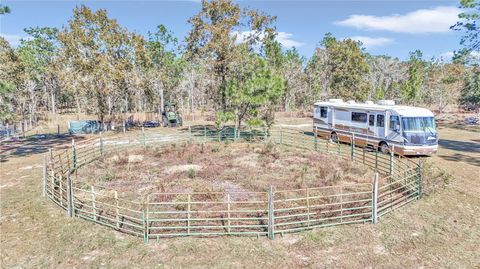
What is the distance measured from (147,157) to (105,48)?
1674 cm

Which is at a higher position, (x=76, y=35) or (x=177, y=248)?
(x=76, y=35)

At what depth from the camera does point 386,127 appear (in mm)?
20625

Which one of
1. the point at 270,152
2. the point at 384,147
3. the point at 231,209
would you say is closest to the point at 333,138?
the point at 384,147

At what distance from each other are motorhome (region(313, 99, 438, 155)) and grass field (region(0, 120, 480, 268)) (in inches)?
254

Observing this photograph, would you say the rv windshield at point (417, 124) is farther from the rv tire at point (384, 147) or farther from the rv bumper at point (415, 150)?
the rv tire at point (384, 147)

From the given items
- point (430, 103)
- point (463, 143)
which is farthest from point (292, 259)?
point (430, 103)

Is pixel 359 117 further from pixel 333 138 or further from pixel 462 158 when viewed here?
pixel 462 158

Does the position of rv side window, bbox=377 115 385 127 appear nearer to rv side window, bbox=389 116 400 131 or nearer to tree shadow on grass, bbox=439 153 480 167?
rv side window, bbox=389 116 400 131

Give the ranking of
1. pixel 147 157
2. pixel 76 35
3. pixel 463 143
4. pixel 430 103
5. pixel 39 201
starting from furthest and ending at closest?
1. pixel 430 103
2. pixel 76 35
3. pixel 463 143
4. pixel 147 157
5. pixel 39 201

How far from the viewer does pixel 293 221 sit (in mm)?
10789

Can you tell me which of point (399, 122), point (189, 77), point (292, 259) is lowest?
point (292, 259)

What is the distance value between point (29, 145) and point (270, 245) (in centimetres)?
2589

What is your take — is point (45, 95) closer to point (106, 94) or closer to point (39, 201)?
point (106, 94)

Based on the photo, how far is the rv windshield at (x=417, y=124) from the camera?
19.4 metres
